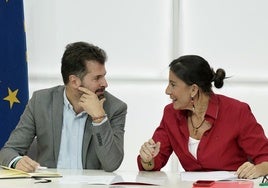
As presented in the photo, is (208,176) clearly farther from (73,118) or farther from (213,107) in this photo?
(73,118)

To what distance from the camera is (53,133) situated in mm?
2844

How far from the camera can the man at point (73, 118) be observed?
2.81 meters

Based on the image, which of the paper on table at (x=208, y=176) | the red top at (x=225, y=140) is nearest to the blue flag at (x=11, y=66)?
the red top at (x=225, y=140)

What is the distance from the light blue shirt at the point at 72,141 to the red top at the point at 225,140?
364 millimetres

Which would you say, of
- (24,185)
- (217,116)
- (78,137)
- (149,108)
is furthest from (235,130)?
(149,108)

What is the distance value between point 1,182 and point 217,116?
1.15 m

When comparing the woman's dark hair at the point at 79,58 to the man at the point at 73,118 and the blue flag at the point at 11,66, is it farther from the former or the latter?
the blue flag at the point at 11,66

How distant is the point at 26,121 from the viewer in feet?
9.45

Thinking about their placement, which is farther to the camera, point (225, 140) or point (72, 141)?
point (72, 141)

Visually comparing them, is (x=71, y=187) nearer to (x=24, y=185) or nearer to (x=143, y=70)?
(x=24, y=185)

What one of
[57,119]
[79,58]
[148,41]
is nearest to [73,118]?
[57,119]

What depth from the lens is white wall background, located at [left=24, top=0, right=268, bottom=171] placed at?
4137 mm

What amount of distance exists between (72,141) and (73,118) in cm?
13

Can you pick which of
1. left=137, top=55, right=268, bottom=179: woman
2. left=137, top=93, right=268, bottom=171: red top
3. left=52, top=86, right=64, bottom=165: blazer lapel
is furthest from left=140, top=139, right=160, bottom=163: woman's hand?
left=52, top=86, right=64, bottom=165: blazer lapel
